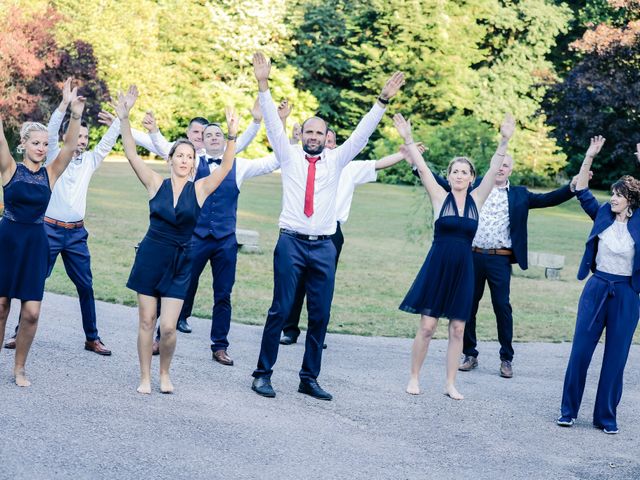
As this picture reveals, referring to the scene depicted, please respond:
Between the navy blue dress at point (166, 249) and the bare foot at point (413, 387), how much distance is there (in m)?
2.19

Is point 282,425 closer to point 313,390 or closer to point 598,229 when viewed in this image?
point 313,390

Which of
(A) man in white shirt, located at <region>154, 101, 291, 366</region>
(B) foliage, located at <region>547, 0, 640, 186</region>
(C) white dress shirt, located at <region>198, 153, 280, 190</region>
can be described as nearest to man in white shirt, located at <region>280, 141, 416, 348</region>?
(C) white dress shirt, located at <region>198, 153, 280, 190</region>

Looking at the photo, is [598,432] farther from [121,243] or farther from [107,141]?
[121,243]

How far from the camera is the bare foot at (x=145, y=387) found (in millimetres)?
7027

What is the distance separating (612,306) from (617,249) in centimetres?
46

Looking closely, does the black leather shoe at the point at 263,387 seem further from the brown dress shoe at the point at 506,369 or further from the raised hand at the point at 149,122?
the brown dress shoe at the point at 506,369

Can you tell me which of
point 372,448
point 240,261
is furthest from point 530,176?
point 372,448

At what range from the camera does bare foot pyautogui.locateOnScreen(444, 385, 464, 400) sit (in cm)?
787

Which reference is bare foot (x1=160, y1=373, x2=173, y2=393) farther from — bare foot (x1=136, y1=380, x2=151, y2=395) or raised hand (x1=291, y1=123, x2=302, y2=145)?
raised hand (x1=291, y1=123, x2=302, y2=145)

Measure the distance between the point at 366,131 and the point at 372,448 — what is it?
2.61m

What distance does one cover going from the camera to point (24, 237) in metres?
7.04

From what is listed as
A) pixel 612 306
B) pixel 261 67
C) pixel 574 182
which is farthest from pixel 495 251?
pixel 261 67

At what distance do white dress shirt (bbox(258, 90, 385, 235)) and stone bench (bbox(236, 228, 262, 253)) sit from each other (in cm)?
1120

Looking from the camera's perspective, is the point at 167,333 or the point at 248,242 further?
the point at 248,242
